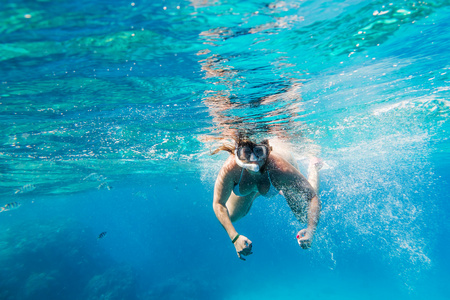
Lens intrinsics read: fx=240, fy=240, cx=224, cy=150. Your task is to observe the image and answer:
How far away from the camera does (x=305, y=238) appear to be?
15.6ft

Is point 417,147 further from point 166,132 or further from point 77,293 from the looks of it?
point 77,293

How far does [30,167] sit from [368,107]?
25.3 m

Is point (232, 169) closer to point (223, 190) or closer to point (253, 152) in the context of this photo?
point (223, 190)

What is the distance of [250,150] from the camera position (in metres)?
5.53

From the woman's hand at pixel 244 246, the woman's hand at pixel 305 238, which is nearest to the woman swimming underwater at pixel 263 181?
the woman's hand at pixel 305 238

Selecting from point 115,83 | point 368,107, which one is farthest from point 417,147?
point 115,83

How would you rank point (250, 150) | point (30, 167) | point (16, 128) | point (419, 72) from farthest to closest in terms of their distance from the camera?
point (30, 167) → point (16, 128) → point (419, 72) → point (250, 150)

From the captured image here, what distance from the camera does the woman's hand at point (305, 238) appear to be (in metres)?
4.73

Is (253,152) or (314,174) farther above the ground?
(253,152)

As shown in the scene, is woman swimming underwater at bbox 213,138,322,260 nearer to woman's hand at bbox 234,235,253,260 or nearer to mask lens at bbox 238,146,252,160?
A: mask lens at bbox 238,146,252,160

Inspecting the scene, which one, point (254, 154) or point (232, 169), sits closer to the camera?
point (254, 154)

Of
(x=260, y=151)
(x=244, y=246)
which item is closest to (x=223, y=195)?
(x=260, y=151)

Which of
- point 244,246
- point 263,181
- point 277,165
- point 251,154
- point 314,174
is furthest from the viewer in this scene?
point 314,174

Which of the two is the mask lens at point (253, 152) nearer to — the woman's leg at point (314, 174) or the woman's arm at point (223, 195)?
the woman's arm at point (223, 195)
